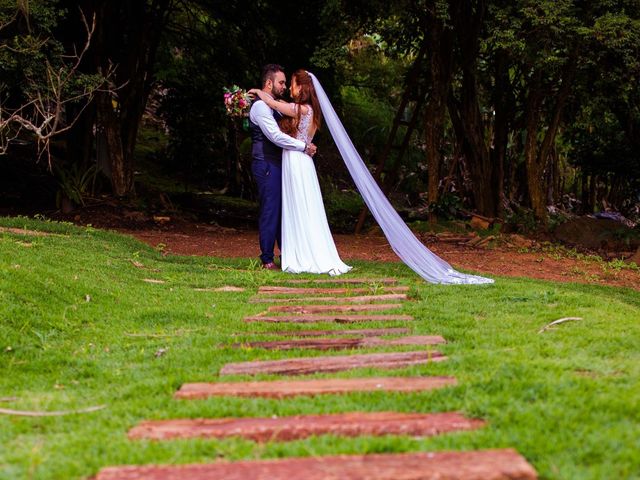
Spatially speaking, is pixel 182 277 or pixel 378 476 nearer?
pixel 378 476

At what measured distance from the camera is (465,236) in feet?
43.0

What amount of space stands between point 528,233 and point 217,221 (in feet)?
21.1

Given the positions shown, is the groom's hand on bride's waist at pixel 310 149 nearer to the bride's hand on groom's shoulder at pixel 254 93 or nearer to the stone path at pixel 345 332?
the bride's hand on groom's shoulder at pixel 254 93

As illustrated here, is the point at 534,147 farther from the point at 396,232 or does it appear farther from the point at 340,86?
the point at 396,232

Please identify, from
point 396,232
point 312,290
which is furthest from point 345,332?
point 396,232

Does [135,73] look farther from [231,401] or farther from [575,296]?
[231,401]

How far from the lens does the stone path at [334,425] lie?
8.70 feet

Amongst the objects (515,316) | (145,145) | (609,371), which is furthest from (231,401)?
(145,145)

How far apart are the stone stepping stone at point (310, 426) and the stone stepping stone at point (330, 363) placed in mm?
797

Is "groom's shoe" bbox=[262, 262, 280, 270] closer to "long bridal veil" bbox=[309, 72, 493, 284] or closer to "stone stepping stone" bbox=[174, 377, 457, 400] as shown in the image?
"long bridal veil" bbox=[309, 72, 493, 284]

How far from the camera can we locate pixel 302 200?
8.73 m

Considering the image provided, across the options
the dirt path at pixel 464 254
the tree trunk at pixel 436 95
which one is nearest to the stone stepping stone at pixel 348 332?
the dirt path at pixel 464 254

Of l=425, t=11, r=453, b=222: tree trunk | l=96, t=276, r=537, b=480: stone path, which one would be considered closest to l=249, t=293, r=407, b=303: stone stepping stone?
l=96, t=276, r=537, b=480: stone path

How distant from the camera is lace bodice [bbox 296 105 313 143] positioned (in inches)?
340
